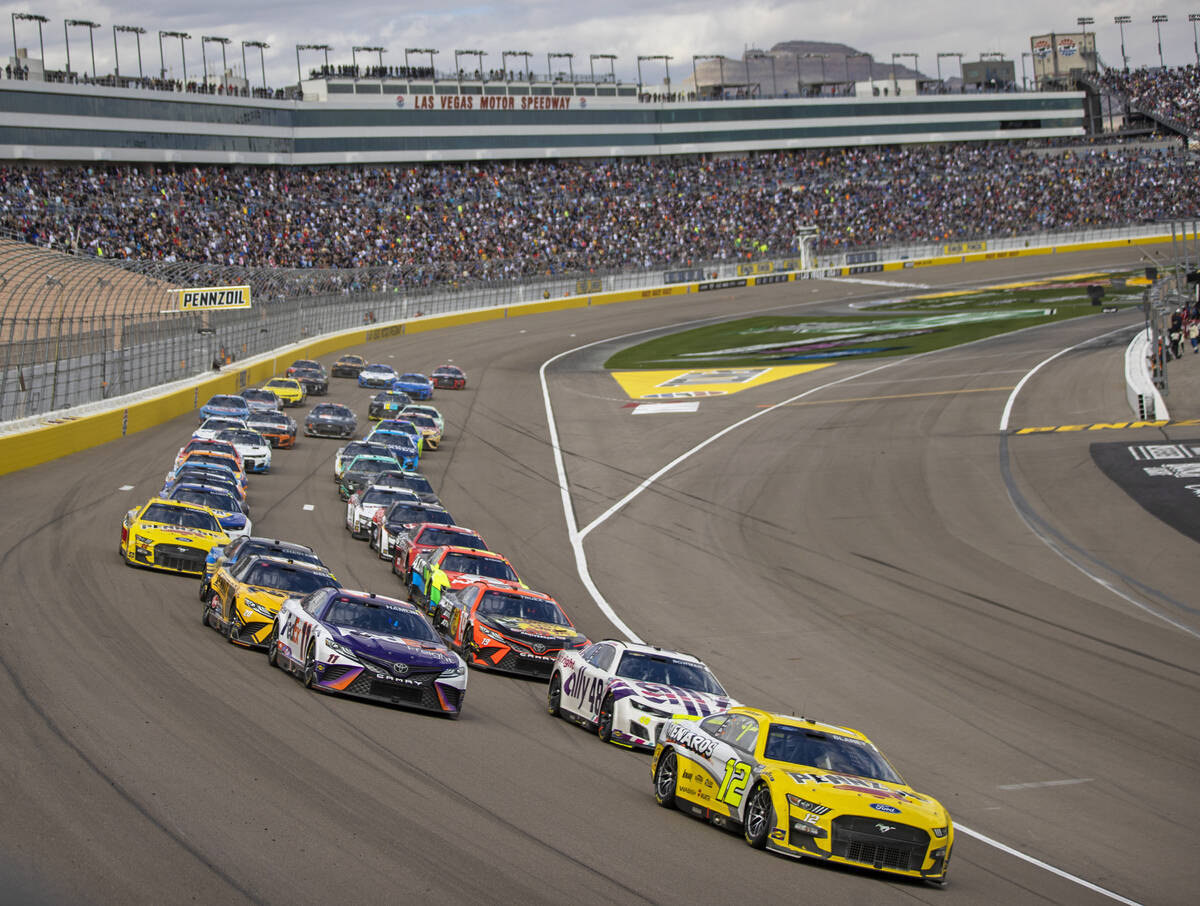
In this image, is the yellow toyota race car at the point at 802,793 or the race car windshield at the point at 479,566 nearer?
the yellow toyota race car at the point at 802,793

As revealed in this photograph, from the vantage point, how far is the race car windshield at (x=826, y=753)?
1238 cm

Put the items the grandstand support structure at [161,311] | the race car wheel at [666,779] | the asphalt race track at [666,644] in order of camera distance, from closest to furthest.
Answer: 1. the asphalt race track at [666,644]
2. the race car wheel at [666,779]
3. the grandstand support structure at [161,311]

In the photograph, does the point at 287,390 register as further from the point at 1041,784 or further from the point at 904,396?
the point at 1041,784

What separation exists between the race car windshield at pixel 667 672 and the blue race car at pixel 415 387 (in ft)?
127

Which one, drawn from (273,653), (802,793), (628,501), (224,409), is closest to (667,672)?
(273,653)

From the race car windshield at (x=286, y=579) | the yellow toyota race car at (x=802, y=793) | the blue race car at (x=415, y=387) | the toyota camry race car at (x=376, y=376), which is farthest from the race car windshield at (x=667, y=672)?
the toyota camry race car at (x=376, y=376)

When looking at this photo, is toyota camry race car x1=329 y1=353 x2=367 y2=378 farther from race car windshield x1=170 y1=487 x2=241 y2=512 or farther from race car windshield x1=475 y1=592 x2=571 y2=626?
race car windshield x1=475 y1=592 x2=571 y2=626

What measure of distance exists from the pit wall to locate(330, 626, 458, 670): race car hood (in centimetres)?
2024

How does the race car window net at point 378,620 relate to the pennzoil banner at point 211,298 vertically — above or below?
below

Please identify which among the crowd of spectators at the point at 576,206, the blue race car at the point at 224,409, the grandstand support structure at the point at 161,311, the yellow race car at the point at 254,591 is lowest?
the yellow race car at the point at 254,591

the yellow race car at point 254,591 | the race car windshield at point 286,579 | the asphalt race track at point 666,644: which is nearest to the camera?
the asphalt race track at point 666,644

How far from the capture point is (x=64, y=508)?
29.4 metres

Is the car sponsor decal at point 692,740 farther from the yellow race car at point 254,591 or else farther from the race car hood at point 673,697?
the yellow race car at point 254,591

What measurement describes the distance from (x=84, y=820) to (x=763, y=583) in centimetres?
1763
